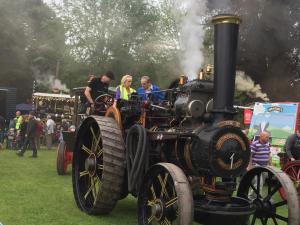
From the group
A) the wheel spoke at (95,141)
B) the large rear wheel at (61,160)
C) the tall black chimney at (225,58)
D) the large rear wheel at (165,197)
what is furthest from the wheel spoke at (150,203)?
the large rear wheel at (61,160)

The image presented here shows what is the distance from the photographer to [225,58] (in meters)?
3.94

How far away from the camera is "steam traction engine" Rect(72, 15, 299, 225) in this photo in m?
3.85

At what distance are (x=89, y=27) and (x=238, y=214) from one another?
21.7 meters

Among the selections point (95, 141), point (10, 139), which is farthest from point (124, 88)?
point (10, 139)

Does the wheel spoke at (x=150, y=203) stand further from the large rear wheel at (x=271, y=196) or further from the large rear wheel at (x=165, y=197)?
the large rear wheel at (x=271, y=196)

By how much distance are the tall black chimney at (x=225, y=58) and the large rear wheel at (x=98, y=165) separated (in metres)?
1.42

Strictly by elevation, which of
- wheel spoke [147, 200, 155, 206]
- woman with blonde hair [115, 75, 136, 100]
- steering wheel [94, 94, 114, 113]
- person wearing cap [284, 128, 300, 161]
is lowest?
wheel spoke [147, 200, 155, 206]

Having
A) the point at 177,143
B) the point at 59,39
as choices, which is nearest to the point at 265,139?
the point at 177,143

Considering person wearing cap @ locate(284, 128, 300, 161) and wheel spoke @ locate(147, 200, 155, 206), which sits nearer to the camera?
wheel spoke @ locate(147, 200, 155, 206)

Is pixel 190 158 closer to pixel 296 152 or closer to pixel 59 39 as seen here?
pixel 296 152

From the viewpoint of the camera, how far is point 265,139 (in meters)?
7.15

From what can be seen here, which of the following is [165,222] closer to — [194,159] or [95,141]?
Result: [194,159]

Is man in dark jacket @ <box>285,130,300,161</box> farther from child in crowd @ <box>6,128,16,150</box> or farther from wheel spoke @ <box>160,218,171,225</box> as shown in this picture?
child in crowd @ <box>6,128,16,150</box>

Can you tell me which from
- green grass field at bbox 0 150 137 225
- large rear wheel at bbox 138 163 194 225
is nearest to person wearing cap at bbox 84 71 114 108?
green grass field at bbox 0 150 137 225
